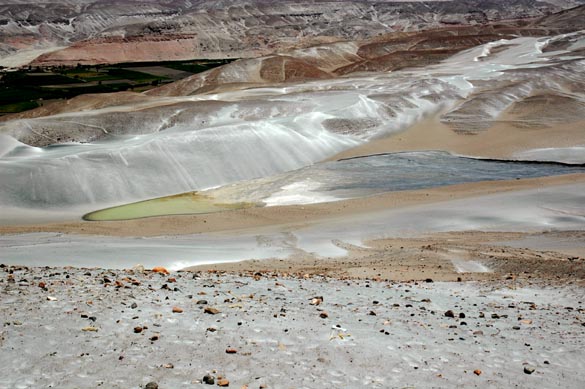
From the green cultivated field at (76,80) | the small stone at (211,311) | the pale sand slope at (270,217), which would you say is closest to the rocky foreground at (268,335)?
the small stone at (211,311)

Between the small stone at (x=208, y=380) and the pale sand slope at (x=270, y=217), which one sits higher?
the small stone at (x=208, y=380)

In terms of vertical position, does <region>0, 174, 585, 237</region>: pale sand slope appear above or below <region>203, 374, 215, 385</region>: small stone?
below

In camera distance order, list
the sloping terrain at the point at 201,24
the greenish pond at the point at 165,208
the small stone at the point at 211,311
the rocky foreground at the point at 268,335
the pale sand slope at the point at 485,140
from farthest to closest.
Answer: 1. the sloping terrain at the point at 201,24
2. the pale sand slope at the point at 485,140
3. the greenish pond at the point at 165,208
4. the small stone at the point at 211,311
5. the rocky foreground at the point at 268,335

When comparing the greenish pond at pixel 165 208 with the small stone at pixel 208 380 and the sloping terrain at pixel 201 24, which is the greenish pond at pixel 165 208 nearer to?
the small stone at pixel 208 380

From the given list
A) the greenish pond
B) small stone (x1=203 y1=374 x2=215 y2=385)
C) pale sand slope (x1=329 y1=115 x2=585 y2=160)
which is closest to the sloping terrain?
pale sand slope (x1=329 y1=115 x2=585 y2=160)

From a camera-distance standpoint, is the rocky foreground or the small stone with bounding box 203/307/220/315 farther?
the small stone with bounding box 203/307/220/315

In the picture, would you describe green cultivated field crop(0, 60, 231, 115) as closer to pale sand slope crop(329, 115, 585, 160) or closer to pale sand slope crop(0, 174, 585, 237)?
pale sand slope crop(329, 115, 585, 160)

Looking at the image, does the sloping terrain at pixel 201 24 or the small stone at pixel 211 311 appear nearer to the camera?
the small stone at pixel 211 311

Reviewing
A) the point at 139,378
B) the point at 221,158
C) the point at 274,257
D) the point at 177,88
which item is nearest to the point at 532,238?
the point at 274,257
